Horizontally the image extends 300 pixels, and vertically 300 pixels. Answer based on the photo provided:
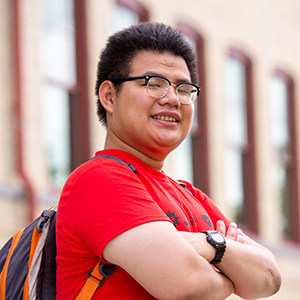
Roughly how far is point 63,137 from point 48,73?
2.80 feet

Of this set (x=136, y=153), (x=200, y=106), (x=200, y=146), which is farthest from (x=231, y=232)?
(x=200, y=106)

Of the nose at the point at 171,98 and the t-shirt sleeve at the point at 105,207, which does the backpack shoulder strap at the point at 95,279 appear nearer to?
the t-shirt sleeve at the point at 105,207

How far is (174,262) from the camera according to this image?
2.19m

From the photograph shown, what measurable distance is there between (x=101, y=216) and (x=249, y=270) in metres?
0.71

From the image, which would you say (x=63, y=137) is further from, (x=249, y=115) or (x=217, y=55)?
(x=249, y=115)

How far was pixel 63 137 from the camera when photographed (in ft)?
27.1

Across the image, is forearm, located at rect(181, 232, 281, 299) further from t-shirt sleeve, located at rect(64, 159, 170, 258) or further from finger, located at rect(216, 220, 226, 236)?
t-shirt sleeve, located at rect(64, 159, 170, 258)

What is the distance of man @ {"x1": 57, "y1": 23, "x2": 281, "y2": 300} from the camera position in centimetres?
217

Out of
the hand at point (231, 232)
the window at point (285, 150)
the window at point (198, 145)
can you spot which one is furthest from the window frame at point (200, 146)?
the hand at point (231, 232)

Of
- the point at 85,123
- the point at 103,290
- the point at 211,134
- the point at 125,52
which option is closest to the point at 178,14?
the point at 211,134

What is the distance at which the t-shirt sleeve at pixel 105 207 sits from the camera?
2.17m

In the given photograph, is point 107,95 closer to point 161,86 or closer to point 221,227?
point 161,86

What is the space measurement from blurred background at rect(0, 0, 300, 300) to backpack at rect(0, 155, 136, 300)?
460 centimetres

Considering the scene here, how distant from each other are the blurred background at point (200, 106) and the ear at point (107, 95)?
4.50 meters
